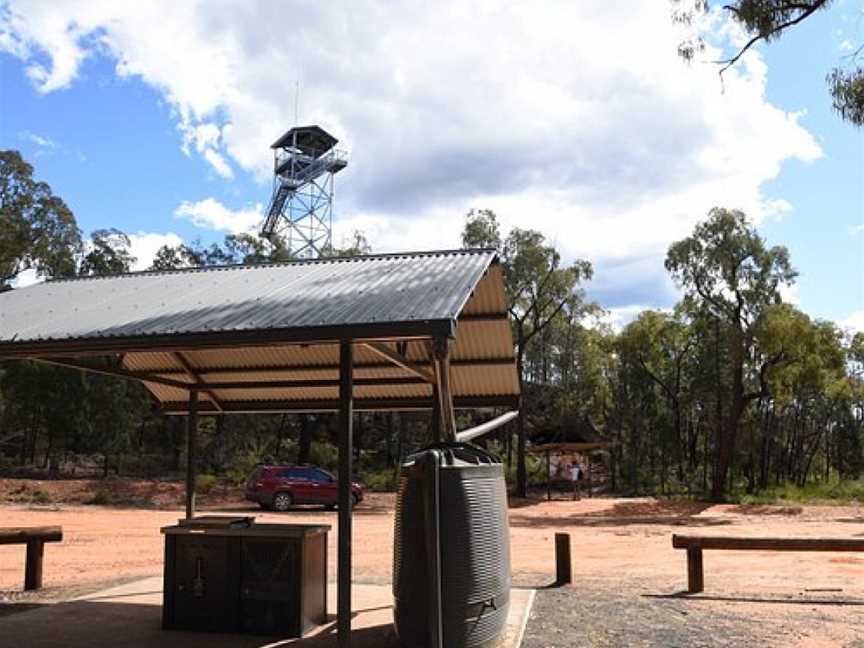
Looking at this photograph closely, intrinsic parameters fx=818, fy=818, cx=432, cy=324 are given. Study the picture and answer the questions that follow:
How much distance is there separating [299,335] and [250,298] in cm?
178

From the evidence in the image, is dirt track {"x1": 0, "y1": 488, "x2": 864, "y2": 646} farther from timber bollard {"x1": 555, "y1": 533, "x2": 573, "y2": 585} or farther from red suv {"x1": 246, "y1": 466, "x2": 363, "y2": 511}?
red suv {"x1": 246, "y1": 466, "x2": 363, "y2": 511}

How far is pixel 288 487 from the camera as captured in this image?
2397 centimetres

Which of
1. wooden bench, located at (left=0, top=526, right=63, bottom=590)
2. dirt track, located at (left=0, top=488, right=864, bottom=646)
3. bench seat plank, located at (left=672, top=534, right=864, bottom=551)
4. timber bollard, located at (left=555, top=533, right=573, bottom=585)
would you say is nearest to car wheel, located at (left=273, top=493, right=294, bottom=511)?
dirt track, located at (left=0, top=488, right=864, bottom=646)

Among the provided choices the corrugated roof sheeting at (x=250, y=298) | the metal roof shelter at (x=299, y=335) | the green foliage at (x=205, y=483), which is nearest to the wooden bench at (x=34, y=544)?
the metal roof shelter at (x=299, y=335)

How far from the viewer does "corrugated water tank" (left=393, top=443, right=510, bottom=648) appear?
6.29 m

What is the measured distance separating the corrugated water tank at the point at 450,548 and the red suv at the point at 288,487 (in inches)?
701

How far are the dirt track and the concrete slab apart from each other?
1315 millimetres

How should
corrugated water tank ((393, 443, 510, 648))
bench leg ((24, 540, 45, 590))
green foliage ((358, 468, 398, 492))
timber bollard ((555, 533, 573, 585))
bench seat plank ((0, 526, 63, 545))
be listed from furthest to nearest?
green foliage ((358, 468, 398, 492)), timber bollard ((555, 533, 573, 585)), bench leg ((24, 540, 45, 590)), bench seat plank ((0, 526, 63, 545)), corrugated water tank ((393, 443, 510, 648))

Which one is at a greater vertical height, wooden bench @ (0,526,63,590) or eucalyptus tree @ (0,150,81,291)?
eucalyptus tree @ (0,150,81,291)

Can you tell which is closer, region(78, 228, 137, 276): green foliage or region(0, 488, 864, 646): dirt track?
region(0, 488, 864, 646): dirt track

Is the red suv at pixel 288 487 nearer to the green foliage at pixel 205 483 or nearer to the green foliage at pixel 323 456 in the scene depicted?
the green foliage at pixel 205 483

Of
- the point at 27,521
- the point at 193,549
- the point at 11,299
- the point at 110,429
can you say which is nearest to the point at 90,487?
the point at 110,429

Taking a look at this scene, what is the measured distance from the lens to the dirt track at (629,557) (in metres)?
9.15

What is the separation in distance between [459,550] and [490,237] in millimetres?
25116
